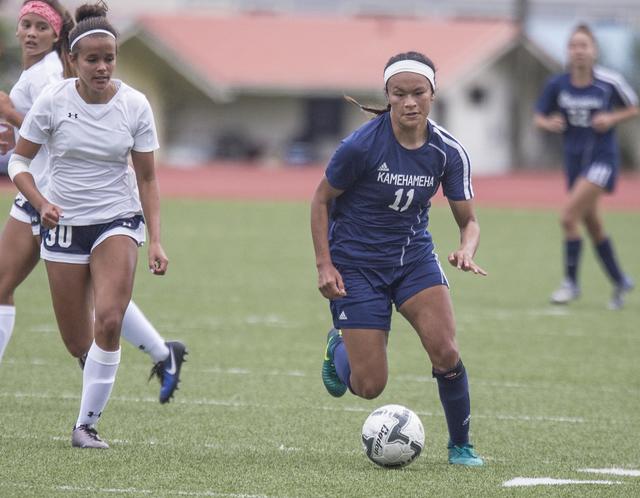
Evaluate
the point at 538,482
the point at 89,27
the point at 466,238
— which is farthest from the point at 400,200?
the point at 89,27

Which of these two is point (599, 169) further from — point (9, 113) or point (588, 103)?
point (9, 113)

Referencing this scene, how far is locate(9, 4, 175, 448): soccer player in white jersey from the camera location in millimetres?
4457

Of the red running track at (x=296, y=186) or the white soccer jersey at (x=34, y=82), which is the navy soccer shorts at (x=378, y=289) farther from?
the red running track at (x=296, y=186)

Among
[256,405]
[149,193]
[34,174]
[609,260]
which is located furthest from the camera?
[609,260]

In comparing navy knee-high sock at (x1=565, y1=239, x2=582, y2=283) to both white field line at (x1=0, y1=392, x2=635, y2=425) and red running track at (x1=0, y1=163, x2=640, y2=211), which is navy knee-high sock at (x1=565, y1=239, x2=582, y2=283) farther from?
red running track at (x1=0, y1=163, x2=640, y2=211)

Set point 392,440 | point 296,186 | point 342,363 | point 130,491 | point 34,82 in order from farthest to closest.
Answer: point 296,186 < point 34,82 < point 342,363 < point 392,440 < point 130,491

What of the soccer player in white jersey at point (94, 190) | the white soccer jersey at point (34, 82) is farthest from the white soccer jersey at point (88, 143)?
the white soccer jersey at point (34, 82)

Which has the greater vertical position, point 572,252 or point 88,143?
point 88,143

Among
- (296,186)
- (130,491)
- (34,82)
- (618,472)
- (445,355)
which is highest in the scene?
(34,82)

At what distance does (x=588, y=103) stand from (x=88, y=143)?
6.55 meters

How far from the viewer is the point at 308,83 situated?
1347 inches

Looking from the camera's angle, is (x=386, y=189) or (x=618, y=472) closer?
(x=618, y=472)

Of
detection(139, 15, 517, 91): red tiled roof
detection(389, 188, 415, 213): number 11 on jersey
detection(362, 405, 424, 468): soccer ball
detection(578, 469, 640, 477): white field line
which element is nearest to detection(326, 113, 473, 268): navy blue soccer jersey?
detection(389, 188, 415, 213): number 11 on jersey

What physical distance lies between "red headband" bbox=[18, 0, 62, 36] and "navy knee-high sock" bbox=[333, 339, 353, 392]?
7.83 feet
